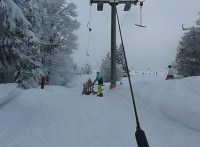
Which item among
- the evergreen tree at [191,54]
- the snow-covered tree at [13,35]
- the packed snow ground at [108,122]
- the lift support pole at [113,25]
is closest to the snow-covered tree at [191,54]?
the evergreen tree at [191,54]

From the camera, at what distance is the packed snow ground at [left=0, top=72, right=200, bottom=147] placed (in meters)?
4.50

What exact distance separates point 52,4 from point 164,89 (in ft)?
72.2

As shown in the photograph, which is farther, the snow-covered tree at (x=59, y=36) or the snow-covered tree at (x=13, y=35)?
the snow-covered tree at (x=59, y=36)

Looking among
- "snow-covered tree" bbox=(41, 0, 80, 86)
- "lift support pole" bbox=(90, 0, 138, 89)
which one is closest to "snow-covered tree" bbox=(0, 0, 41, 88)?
"lift support pole" bbox=(90, 0, 138, 89)

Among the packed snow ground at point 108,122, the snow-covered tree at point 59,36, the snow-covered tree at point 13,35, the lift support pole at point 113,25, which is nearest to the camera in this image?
Answer: the packed snow ground at point 108,122

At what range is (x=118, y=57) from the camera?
2077 inches

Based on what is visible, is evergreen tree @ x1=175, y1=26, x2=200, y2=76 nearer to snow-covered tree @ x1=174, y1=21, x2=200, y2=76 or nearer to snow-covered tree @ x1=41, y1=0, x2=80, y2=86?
snow-covered tree @ x1=174, y1=21, x2=200, y2=76

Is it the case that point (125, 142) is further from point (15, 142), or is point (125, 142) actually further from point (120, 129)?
point (15, 142)

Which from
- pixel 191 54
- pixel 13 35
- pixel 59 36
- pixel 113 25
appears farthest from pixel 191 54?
pixel 13 35

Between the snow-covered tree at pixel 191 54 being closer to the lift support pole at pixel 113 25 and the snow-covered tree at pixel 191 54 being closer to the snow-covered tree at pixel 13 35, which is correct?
the lift support pole at pixel 113 25

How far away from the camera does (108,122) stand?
587 cm

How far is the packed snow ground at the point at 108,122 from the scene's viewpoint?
4.50 metres

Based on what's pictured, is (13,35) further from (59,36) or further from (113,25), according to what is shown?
(59,36)

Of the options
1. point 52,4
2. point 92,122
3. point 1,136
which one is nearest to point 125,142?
point 92,122
